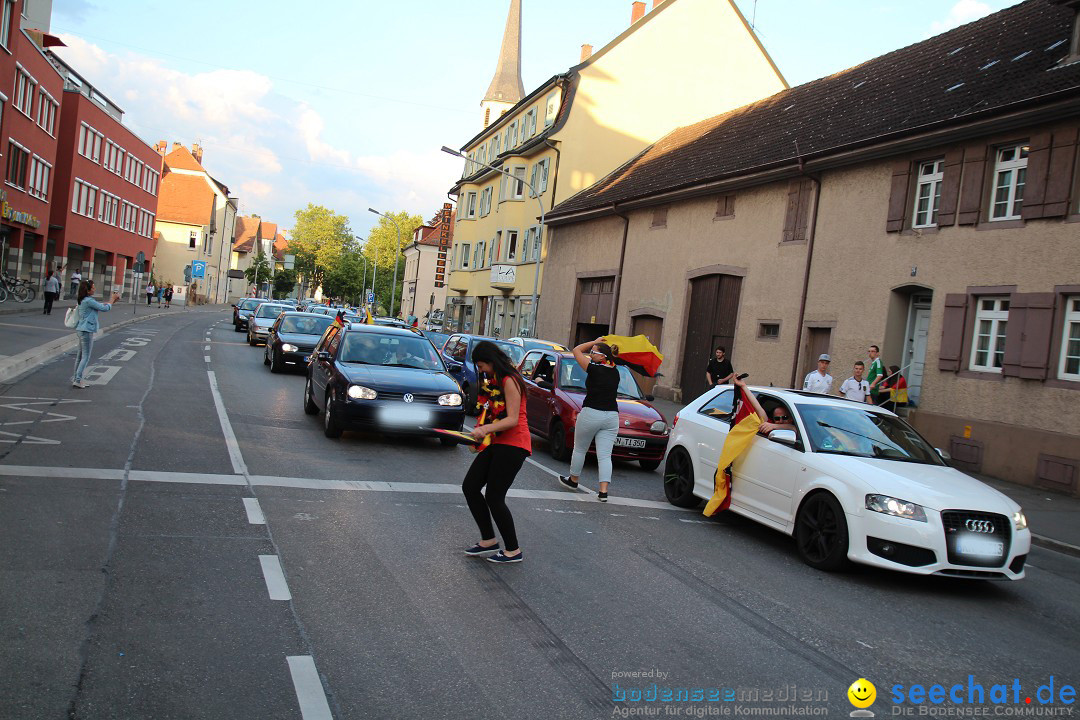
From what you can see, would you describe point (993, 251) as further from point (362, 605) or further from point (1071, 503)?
point (362, 605)

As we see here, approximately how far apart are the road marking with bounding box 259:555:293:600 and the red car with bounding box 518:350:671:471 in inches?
233

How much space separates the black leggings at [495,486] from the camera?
6613 mm

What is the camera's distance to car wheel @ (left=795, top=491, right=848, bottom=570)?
24.0 feet

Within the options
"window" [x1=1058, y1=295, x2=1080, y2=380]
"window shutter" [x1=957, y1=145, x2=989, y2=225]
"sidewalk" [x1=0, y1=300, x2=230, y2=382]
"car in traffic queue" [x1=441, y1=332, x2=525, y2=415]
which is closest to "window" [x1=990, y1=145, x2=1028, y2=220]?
"window shutter" [x1=957, y1=145, x2=989, y2=225]

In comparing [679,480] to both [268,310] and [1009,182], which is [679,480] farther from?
[268,310]

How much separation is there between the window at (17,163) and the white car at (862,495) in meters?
35.6

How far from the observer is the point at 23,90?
117 feet

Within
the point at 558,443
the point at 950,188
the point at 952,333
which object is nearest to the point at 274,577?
the point at 558,443

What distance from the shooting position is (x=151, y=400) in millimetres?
13969

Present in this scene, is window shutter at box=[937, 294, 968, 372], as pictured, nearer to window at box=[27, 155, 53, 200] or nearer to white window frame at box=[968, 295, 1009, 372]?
white window frame at box=[968, 295, 1009, 372]

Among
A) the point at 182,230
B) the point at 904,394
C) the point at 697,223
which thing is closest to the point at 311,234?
the point at 182,230

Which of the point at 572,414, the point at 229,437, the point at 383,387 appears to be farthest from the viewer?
the point at 572,414

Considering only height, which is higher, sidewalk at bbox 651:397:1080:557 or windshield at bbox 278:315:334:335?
windshield at bbox 278:315:334:335

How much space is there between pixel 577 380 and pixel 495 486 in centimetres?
727
